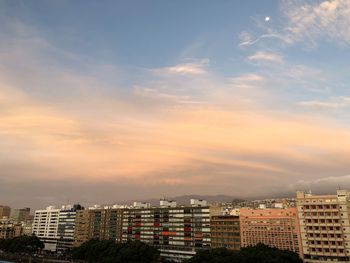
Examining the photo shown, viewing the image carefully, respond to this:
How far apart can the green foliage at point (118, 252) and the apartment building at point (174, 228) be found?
24933 mm

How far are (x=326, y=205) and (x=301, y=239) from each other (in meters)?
14.2

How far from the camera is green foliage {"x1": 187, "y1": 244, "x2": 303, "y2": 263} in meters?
84.3

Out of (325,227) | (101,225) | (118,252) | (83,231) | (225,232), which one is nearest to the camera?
(325,227)

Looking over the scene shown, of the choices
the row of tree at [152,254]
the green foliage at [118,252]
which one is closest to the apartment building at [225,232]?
the row of tree at [152,254]

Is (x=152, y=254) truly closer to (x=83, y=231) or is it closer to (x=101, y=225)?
(x=101, y=225)

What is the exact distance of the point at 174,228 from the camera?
14800 cm

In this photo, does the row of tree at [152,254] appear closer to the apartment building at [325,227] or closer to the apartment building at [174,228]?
the apartment building at [325,227]

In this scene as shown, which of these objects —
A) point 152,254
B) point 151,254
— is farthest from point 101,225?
point 151,254

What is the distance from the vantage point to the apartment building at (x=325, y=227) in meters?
104

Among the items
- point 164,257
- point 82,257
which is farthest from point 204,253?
point 82,257

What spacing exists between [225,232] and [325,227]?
37958mm

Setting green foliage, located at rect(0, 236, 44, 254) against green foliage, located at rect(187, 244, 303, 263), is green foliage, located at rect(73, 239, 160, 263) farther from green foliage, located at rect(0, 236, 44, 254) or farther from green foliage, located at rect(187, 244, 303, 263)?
green foliage, located at rect(0, 236, 44, 254)

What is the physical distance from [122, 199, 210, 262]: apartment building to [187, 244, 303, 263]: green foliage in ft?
144

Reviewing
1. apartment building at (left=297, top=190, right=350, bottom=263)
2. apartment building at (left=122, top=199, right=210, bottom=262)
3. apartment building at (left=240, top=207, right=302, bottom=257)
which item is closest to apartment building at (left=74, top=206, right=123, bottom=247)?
apartment building at (left=122, top=199, right=210, bottom=262)
